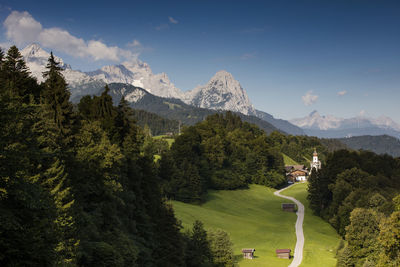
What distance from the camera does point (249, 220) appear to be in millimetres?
81875

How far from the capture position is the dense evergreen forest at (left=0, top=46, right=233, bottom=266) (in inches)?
531

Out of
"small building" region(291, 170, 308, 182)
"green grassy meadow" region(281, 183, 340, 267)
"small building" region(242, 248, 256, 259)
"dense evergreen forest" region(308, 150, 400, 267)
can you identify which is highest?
"dense evergreen forest" region(308, 150, 400, 267)

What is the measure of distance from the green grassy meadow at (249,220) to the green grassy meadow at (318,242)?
10.6ft

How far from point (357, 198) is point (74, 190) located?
7081cm

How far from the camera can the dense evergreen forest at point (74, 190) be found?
44.3 feet

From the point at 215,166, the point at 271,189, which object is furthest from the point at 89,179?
the point at 271,189

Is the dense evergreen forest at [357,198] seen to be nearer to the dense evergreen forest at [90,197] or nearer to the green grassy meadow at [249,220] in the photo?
the dense evergreen forest at [90,197]

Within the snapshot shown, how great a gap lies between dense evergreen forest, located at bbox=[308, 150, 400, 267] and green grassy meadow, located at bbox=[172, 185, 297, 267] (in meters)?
10.6

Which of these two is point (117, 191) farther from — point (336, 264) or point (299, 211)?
point (299, 211)

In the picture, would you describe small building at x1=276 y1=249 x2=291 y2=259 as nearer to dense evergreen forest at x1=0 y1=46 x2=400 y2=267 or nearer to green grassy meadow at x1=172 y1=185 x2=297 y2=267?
green grassy meadow at x1=172 y1=185 x2=297 y2=267

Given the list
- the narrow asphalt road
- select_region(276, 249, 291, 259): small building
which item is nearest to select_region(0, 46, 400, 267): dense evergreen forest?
the narrow asphalt road

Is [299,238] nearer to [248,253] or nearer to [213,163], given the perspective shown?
[248,253]

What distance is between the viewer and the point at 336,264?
174ft

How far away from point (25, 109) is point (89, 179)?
16387mm
